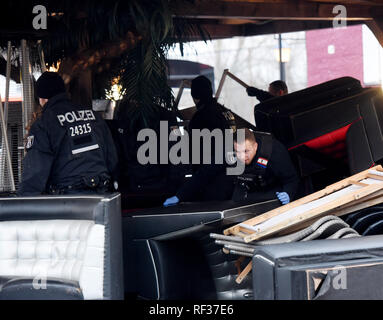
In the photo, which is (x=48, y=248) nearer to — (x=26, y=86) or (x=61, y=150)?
(x=61, y=150)

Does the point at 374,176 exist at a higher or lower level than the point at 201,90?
lower

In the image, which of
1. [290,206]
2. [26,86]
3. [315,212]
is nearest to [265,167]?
[290,206]

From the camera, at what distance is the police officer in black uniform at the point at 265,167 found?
433 centimetres

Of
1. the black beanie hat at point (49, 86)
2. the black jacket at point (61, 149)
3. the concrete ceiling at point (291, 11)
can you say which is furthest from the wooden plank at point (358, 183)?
the concrete ceiling at point (291, 11)

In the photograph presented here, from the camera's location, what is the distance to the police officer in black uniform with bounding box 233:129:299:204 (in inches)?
170

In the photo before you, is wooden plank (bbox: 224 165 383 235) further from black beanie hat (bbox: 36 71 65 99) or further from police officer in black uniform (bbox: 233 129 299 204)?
black beanie hat (bbox: 36 71 65 99)

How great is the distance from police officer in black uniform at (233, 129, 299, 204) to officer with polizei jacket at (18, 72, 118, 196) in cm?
94

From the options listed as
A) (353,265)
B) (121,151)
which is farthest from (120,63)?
(353,265)

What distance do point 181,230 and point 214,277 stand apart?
1.20 feet

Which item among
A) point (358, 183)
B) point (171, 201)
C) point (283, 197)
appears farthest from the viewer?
point (171, 201)

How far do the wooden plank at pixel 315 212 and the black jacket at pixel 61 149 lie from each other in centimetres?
158

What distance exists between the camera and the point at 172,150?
573cm

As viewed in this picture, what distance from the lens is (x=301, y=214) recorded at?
9.99 ft
